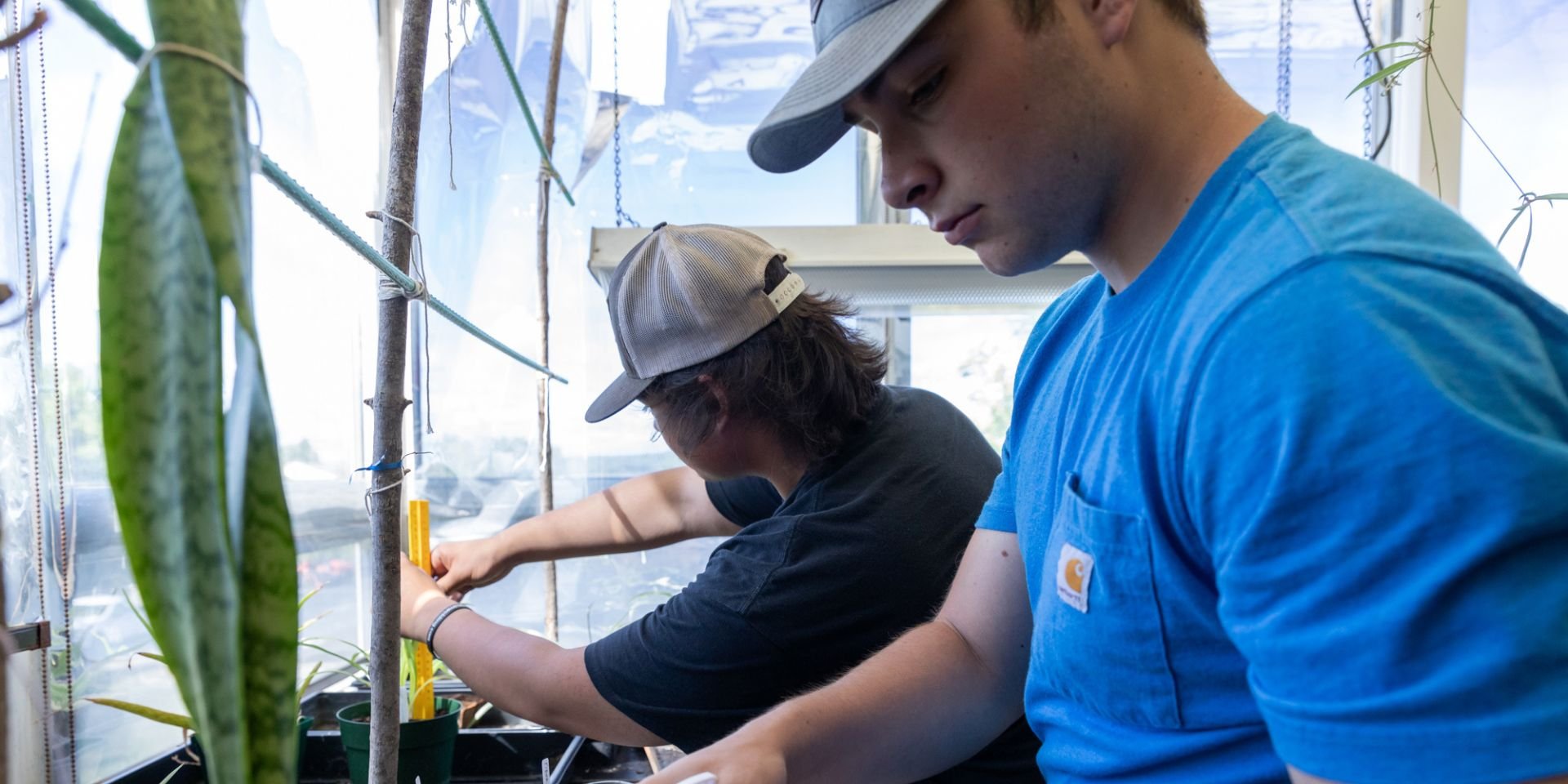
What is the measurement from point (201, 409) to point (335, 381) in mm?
1476

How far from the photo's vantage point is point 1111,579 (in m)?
0.59

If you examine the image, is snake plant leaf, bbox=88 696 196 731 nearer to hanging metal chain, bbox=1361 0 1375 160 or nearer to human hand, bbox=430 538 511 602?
human hand, bbox=430 538 511 602

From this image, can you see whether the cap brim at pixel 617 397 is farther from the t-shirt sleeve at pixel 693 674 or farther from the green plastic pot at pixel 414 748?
the green plastic pot at pixel 414 748

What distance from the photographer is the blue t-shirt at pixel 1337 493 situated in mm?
396

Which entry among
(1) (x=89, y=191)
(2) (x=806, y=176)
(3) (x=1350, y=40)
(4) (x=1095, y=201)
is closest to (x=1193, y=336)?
(4) (x=1095, y=201)

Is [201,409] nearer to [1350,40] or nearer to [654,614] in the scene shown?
[654,614]

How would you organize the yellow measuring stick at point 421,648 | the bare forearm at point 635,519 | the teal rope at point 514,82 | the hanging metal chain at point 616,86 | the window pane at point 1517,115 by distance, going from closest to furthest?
the teal rope at point 514,82 → the yellow measuring stick at point 421,648 → the bare forearm at point 635,519 → the window pane at point 1517,115 → the hanging metal chain at point 616,86

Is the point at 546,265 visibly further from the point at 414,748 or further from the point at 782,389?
the point at 414,748

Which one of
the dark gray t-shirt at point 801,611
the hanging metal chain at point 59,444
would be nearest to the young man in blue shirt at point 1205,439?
the dark gray t-shirt at point 801,611

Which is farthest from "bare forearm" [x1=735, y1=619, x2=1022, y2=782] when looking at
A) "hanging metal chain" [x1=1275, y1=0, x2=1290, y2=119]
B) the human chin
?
"hanging metal chain" [x1=1275, y1=0, x2=1290, y2=119]

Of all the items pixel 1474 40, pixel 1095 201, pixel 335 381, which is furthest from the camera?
pixel 1474 40

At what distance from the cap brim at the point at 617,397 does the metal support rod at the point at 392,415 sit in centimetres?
52

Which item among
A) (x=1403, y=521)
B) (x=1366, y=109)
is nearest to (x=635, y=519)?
(x=1403, y=521)

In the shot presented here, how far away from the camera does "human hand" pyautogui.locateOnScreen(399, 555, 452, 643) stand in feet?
3.87
